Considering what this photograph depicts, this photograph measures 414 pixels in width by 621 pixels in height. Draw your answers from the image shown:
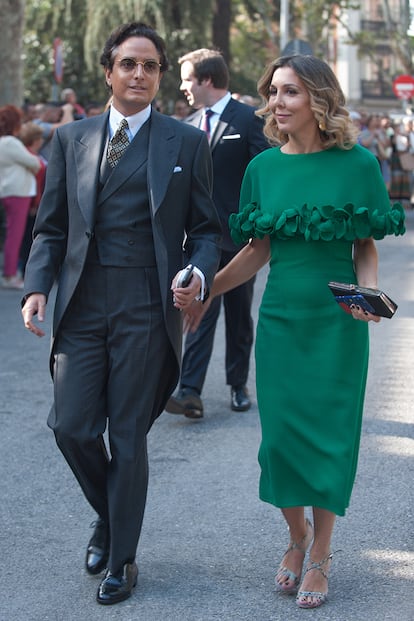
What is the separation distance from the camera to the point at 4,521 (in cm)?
553

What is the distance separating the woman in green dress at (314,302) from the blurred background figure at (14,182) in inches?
359

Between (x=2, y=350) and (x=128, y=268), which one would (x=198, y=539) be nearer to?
(x=128, y=268)

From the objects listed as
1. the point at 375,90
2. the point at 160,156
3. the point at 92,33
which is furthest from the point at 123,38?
the point at 375,90

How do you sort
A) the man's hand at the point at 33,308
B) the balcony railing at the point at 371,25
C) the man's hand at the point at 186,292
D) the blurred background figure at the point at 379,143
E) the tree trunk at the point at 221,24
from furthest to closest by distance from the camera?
1. the balcony railing at the point at 371,25
2. the tree trunk at the point at 221,24
3. the blurred background figure at the point at 379,143
4. the man's hand at the point at 33,308
5. the man's hand at the point at 186,292

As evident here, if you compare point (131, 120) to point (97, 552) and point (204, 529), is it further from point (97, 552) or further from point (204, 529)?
point (204, 529)

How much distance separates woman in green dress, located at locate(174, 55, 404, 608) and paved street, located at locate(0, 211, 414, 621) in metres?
0.28

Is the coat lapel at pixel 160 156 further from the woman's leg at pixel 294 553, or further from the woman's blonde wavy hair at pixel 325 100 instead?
the woman's leg at pixel 294 553

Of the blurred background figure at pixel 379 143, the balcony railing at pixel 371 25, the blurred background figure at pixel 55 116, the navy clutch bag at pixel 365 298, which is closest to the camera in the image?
the navy clutch bag at pixel 365 298

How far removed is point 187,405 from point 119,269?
10.2 feet

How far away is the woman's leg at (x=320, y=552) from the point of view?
14.7ft

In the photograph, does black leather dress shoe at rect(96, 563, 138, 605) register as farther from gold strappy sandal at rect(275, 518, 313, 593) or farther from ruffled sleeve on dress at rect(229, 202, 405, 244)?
ruffled sleeve on dress at rect(229, 202, 405, 244)

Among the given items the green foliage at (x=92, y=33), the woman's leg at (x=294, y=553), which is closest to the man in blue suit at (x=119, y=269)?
the woman's leg at (x=294, y=553)

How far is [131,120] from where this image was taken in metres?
4.49

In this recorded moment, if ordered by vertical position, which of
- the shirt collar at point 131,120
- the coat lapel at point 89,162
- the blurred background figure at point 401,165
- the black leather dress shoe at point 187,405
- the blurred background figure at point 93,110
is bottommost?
the blurred background figure at point 401,165
